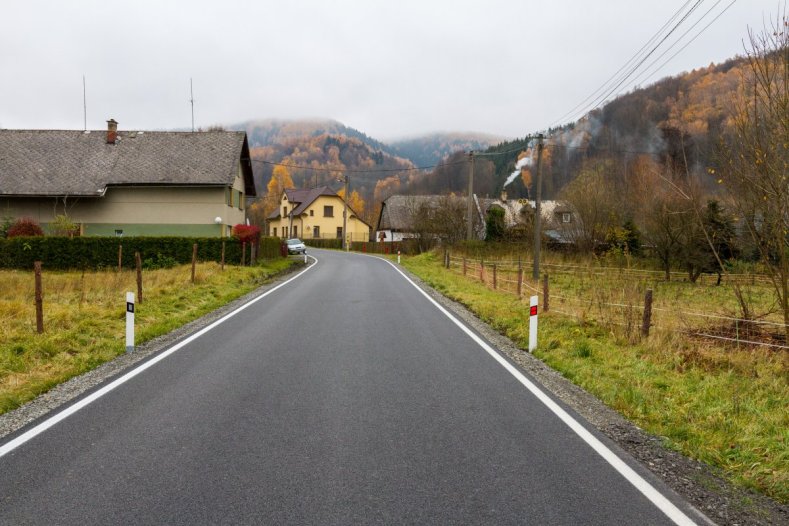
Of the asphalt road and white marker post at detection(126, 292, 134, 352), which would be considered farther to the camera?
white marker post at detection(126, 292, 134, 352)

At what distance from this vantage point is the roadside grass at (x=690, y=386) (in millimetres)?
4598

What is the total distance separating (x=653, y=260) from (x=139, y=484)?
113ft

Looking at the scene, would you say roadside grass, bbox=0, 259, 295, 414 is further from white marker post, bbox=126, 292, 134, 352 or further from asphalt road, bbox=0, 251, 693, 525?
asphalt road, bbox=0, 251, 693, 525

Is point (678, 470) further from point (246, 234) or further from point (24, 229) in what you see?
point (24, 229)

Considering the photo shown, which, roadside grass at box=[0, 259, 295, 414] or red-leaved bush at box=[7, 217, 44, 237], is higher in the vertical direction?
red-leaved bush at box=[7, 217, 44, 237]

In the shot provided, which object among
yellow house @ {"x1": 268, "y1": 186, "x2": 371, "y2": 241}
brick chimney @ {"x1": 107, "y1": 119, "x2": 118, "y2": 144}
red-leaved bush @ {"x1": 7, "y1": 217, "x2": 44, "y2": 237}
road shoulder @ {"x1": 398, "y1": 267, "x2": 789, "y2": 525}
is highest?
brick chimney @ {"x1": 107, "y1": 119, "x2": 118, "y2": 144}

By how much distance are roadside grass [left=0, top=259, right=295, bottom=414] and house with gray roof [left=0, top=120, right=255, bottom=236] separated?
14.1 m

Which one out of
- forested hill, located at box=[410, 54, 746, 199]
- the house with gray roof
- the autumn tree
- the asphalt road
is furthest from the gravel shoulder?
forested hill, located at box=[410, 54, 746, 199]

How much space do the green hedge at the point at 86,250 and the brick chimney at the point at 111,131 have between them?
11.4 meters

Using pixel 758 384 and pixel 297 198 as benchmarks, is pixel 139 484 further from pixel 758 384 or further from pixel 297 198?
pixel 297 198

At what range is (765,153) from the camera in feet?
27.6

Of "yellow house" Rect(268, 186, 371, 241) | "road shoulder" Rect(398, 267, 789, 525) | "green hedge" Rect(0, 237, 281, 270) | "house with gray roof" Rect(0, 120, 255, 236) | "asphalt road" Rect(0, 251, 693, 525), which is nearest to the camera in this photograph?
"asphalt road" Rect(0, 251, 693, 525)

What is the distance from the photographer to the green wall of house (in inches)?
1272

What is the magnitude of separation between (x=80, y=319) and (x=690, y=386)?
10.3 m
